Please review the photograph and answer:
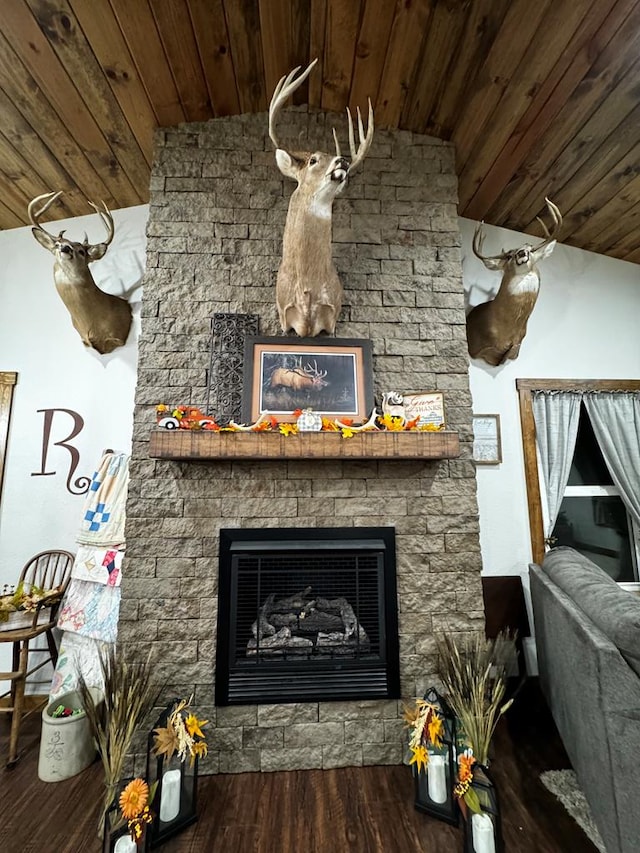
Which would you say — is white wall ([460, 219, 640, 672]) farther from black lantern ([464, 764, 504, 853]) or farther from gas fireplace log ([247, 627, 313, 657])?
black lantern ([464, 764, 504, 853])

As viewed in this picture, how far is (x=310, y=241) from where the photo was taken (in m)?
2.12

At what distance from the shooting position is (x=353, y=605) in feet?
6.97

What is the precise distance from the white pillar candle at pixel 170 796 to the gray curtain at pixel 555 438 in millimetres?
2534

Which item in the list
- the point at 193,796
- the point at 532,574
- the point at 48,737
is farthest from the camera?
the point at 532,574

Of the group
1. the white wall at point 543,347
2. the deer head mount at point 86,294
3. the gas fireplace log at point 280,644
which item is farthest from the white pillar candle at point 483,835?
the deer head mount at point 86,294

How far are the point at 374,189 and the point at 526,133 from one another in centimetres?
87

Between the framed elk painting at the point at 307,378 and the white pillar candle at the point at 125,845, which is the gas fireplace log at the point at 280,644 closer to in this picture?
the white pillar candle at the point at 125,845

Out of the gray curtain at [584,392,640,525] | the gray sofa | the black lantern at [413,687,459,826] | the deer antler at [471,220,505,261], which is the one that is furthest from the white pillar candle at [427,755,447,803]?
the deer antler at [471,220,505,261]

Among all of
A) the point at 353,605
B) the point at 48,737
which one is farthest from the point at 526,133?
the point at 48,737

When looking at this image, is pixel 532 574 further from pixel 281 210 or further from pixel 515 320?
pixel 281 210

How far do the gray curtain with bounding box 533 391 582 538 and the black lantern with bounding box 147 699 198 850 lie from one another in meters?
2.49

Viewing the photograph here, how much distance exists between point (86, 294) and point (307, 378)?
1.55 metres

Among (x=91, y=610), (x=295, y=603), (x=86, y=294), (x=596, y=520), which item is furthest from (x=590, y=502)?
(x=86, y=294)

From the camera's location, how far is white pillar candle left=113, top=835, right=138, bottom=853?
136 cm
